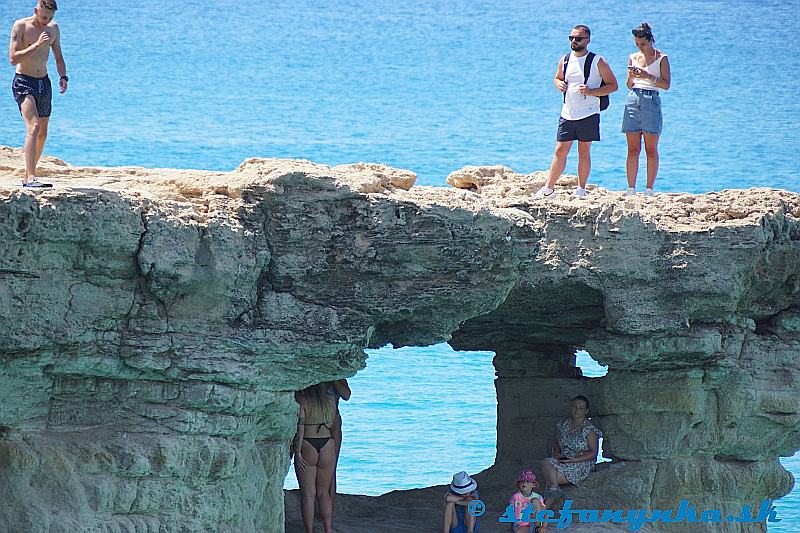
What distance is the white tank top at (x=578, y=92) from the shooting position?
37.6ft

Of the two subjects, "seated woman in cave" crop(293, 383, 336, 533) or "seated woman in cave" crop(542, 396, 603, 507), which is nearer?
"seated woman in cave" crop(293, 383, 336, 533)

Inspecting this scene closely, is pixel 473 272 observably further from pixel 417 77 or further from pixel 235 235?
pixel 417 77

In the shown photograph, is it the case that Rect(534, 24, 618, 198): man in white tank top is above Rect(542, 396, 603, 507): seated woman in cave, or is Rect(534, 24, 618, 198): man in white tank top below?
above

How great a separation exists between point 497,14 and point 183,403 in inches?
1014

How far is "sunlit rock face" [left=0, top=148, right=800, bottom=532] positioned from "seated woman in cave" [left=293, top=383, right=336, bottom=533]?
2.86 ft

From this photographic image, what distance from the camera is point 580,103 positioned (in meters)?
11.6

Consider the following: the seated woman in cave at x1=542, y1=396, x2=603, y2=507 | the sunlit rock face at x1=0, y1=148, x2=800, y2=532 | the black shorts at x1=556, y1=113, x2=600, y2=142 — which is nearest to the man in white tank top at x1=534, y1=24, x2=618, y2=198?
the black shorts at x1=556, y1=113, x2=600, y2=142

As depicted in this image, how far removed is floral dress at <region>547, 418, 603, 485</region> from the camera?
12289mm

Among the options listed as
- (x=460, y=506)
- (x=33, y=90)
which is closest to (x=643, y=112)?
(x=460, y=506)

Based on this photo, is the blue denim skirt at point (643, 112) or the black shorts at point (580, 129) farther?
the blue denim skirt at point (643, 112)

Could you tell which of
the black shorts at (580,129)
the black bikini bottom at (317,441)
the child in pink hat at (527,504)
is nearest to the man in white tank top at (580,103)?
the black shorts at (580,129)

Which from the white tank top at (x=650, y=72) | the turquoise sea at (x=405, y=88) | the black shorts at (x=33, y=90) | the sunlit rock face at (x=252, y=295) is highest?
the turquoise sea at (x=405, y=88)

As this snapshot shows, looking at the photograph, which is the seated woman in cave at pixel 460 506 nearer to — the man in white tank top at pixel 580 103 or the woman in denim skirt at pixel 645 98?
the man in white tank top at pixel 580 103

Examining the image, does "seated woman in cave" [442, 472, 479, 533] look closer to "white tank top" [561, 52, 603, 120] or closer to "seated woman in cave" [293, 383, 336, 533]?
"seated woman in cave" [293, 383, 336, 533]
